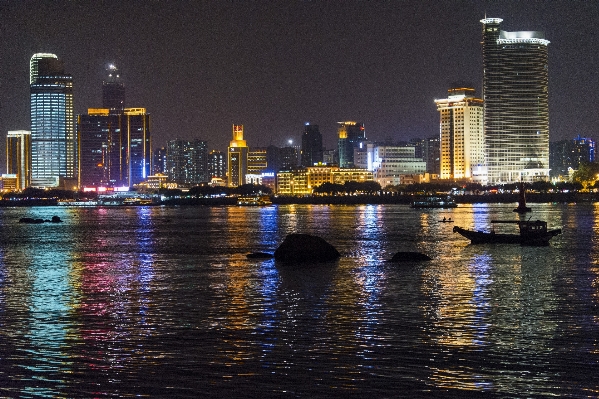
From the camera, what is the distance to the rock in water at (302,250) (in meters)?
59.2

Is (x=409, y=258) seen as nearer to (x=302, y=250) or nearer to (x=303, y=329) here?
(x=302, y=250)

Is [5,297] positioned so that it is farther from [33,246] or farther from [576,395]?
[33,246]

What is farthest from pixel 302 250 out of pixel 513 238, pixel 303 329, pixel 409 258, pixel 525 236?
pixel 303 329

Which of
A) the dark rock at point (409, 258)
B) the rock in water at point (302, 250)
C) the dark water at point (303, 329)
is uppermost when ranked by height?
the rock in water at point (302, 250)

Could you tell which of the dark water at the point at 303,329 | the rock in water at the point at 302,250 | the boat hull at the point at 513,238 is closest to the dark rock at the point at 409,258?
the dark water at the point at 303,329

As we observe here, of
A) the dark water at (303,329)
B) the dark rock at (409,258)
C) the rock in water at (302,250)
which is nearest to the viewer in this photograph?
the dark water at (303,329)

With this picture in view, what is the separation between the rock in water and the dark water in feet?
7.98

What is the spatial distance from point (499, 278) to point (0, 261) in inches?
1553

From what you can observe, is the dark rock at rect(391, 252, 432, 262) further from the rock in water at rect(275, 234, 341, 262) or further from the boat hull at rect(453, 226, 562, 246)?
the boat hull at rect(453, 226, 562, 246)

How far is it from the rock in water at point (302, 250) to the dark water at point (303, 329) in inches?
95.8

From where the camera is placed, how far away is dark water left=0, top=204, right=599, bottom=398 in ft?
76.8

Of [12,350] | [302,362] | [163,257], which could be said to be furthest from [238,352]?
[163,257]

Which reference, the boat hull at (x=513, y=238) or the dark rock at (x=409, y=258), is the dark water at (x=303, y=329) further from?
the boat hull at (x=513, y=238)

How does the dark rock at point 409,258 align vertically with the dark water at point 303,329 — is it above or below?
above
